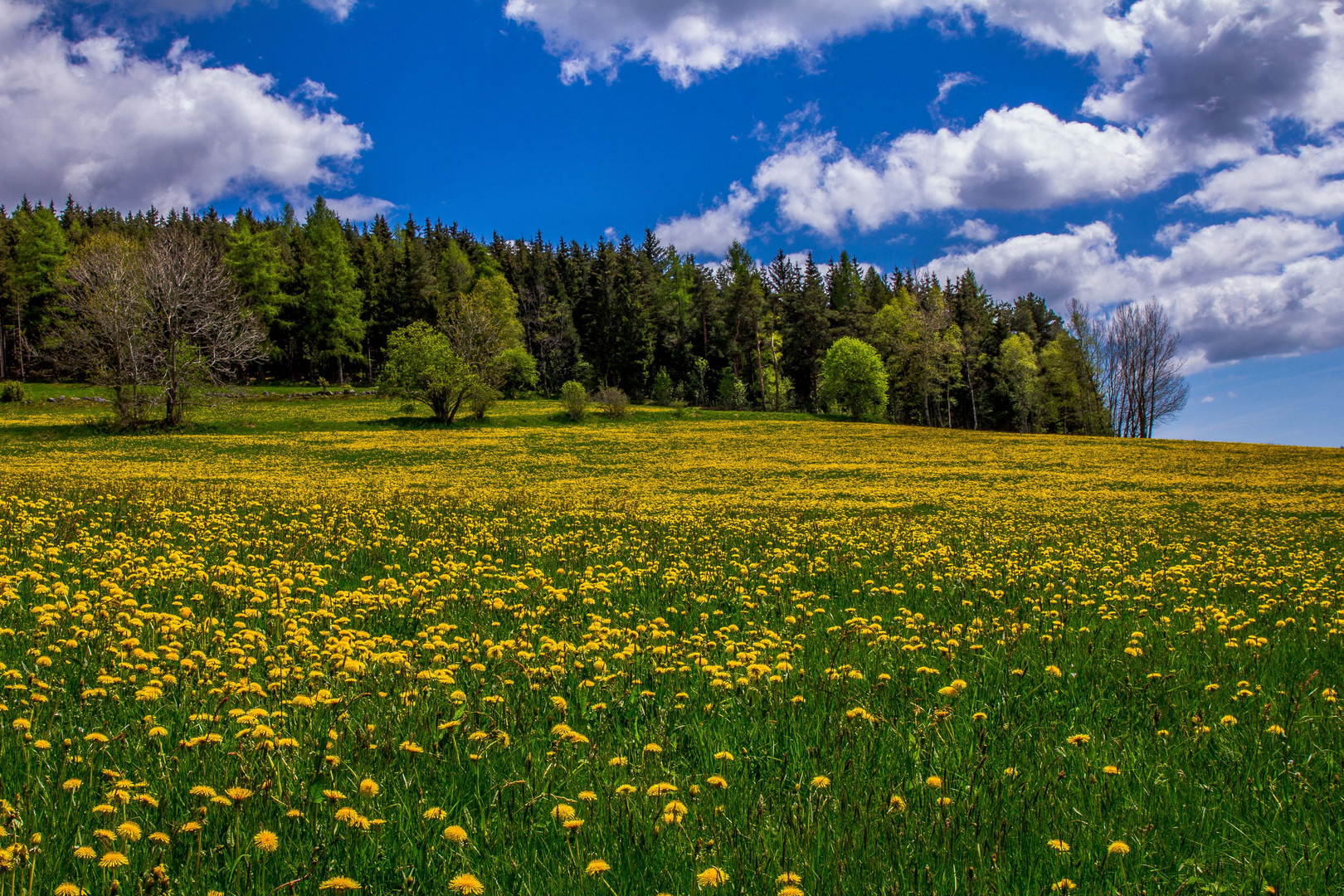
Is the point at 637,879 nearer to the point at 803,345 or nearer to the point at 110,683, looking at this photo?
the point at 110,683

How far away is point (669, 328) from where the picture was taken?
8281 cm

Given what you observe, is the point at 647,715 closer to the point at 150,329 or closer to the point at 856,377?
the point at 150,329

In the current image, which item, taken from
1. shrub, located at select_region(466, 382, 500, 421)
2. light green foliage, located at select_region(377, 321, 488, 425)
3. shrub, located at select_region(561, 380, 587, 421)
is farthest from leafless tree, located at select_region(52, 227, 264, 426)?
shrub, located at select_region(561, 380, 587, 421)

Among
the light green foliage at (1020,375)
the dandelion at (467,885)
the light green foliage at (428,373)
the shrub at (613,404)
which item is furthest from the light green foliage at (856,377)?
the dandelion at (467,885)

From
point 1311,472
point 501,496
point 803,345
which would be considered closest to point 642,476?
point 501,496

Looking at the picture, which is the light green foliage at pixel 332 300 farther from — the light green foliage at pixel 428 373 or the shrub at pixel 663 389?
the shrub at pixel 663 389

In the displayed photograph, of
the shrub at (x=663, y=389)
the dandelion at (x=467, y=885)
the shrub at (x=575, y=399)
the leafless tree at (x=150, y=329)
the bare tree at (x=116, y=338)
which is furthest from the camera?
the shrub at (x=663, y=389)

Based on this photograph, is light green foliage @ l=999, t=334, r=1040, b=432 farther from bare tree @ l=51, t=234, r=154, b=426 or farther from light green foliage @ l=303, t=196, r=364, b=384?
bare tree @ l=51, t=234, r=154, b=426

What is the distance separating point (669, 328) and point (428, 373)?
4224 cm

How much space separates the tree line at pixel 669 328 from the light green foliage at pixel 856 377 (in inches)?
20.1

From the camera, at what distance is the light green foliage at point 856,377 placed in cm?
6594

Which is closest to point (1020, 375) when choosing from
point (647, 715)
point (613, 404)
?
point (613, 404)

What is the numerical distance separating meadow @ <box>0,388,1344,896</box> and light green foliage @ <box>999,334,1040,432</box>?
6836 centimetres

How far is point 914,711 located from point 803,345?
79.4m
